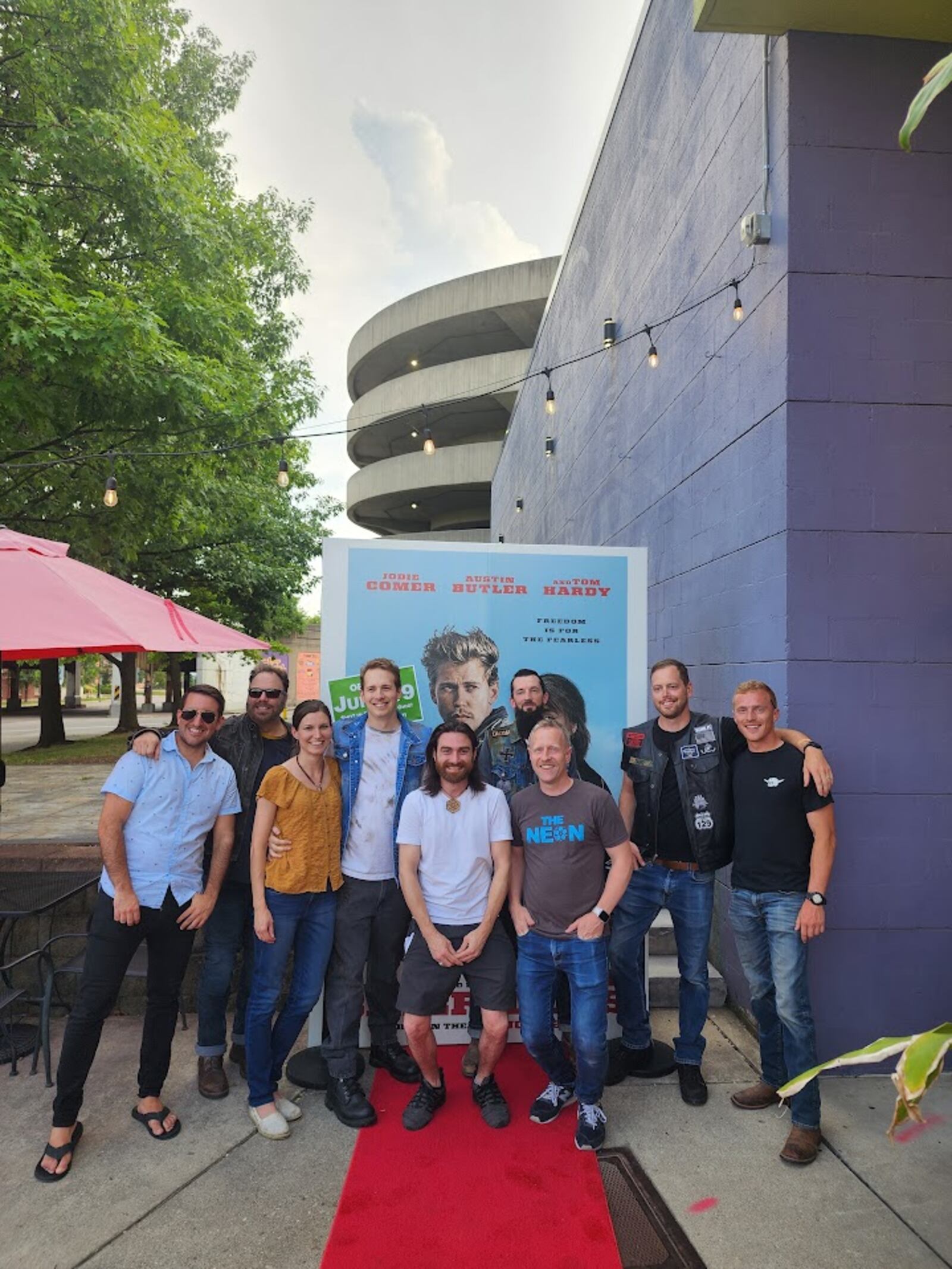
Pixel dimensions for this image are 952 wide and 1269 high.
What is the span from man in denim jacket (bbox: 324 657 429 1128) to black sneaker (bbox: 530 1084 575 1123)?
0.70 meters

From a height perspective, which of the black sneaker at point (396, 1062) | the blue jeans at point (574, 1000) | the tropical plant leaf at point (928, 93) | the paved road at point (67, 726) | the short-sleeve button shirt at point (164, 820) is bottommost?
the paved road at point (67, 726)

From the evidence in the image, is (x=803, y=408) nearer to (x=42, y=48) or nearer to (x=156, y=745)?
(x=156, y=745)

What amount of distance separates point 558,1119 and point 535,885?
1110 mm

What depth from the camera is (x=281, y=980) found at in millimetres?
3338

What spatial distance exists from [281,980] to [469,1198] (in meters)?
1.17

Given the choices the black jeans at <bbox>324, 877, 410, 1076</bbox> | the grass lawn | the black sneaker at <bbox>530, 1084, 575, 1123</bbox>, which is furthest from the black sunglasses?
the grass lawn

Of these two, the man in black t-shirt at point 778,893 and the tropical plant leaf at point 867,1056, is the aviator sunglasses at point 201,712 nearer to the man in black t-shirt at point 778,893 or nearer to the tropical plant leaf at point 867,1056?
the man in black t-shirt at point 778,893

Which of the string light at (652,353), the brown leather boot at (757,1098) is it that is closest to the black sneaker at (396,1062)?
the brown leather boot at (757,1098)

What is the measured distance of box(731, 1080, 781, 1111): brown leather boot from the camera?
3.44 metres

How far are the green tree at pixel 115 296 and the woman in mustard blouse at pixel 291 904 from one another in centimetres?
555

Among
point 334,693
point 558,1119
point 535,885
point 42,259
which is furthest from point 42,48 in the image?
point 558,1119

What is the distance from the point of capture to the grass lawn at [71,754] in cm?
1201

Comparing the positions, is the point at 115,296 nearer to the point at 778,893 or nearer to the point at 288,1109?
the point at 288,1109

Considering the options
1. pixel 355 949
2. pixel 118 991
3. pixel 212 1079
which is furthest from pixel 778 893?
pixel 118 991
